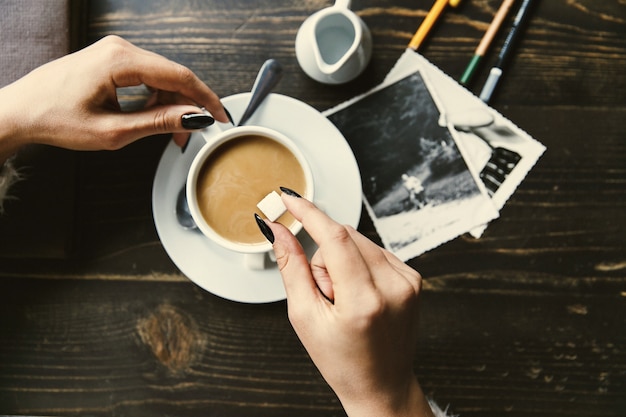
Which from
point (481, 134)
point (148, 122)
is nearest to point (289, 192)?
point (148, 122)

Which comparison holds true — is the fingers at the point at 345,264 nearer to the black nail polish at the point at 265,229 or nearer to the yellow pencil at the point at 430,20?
the black nail polish at the point at 265,229

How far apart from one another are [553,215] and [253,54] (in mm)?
635

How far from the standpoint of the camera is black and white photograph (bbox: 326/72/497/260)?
3.26ft

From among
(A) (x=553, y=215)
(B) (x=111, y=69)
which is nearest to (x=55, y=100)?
(B) (x=111, y=69)

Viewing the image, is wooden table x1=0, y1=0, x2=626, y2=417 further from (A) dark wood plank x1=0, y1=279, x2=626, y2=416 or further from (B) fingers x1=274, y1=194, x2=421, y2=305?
(B) fingers x1=274, y1=194, x2=421, y2=305

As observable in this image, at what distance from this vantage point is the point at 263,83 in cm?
94

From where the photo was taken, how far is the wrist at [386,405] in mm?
764

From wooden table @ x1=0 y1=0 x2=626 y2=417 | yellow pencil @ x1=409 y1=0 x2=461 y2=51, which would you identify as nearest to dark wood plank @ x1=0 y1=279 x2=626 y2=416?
wooden table @ x1=0 y1=0 x2=626 y2=417

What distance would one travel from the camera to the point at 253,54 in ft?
3.26

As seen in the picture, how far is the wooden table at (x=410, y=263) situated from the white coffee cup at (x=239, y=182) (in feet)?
0.46

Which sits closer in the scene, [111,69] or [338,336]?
[338,336]

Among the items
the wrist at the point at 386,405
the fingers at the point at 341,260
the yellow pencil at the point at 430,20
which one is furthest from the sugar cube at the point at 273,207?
the yellow pencil at the point at 430,20

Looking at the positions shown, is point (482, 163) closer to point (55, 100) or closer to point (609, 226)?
point (609, 226)

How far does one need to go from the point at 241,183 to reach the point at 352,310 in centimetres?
32
